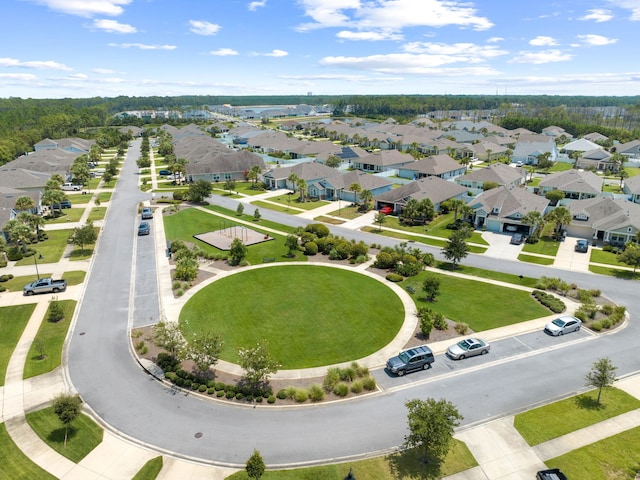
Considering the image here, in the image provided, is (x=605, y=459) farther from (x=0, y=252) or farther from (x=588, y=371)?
(x=0, y=252)

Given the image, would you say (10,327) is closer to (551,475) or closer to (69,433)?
(69,433)

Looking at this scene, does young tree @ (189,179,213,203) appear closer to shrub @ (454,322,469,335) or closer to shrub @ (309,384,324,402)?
shrub @ (454,322,469,335)

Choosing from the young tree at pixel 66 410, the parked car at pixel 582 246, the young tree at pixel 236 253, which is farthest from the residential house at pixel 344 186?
the young tree at pixel 66 410

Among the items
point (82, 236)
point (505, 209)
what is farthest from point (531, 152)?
point (82, 236)

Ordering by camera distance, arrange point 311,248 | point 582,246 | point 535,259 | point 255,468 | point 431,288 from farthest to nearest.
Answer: point 582,246 < point 311,248 < point 535,259 < point 431,288 < point 255,468

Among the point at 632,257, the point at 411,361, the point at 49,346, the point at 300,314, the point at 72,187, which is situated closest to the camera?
the point at 411,361
